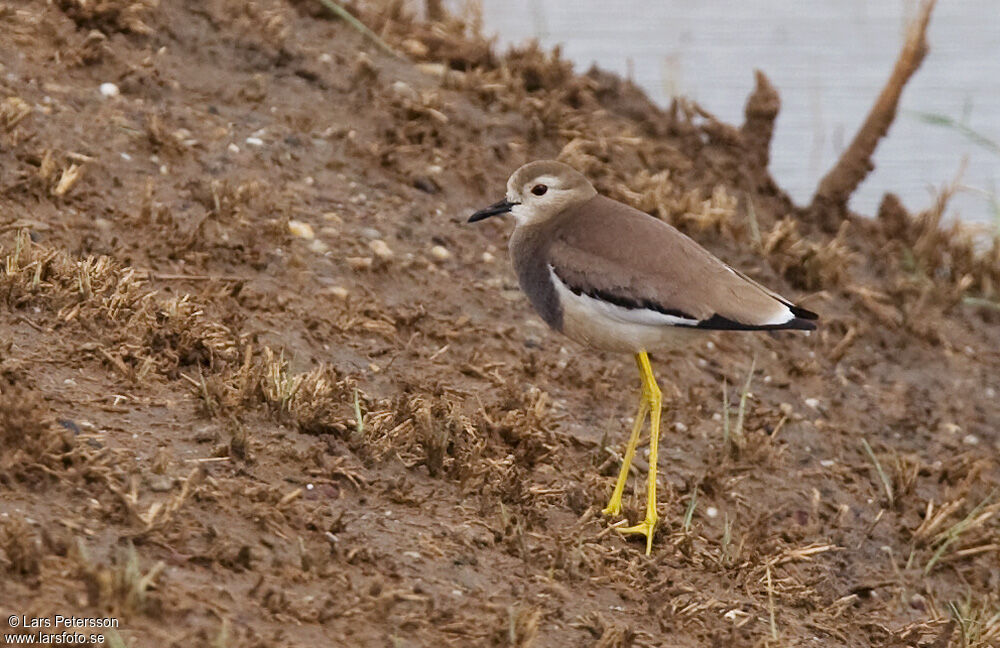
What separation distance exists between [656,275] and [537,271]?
48cm

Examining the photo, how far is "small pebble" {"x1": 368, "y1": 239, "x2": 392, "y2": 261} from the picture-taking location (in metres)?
6.30

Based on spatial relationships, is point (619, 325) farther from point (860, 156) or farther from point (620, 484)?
point (860, 156)

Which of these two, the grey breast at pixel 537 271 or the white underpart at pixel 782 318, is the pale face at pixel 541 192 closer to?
the grey breast at pixel 537 271

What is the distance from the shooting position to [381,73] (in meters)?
7.46

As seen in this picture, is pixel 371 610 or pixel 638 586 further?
pixel 638 586

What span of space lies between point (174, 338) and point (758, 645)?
2.28 metres

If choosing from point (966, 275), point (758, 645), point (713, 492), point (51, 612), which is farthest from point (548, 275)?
point (966, 275)

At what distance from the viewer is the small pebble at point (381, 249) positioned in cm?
630

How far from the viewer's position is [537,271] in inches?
211

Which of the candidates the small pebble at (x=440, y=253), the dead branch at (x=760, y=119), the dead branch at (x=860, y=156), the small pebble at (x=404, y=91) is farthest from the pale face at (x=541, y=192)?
the dead branch at (x=860, y=156)

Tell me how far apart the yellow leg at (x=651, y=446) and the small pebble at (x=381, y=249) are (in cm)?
143

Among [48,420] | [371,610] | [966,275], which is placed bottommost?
[966,275]

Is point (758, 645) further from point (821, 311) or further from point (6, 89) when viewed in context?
point (6, 89)

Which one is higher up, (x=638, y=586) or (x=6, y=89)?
(x=6, y=89)
